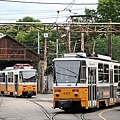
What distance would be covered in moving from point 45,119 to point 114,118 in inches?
128

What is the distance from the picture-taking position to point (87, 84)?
27203 mm

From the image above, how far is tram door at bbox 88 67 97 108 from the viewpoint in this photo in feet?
90.5

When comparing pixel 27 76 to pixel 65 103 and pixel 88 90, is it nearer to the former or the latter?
pixel 88 90

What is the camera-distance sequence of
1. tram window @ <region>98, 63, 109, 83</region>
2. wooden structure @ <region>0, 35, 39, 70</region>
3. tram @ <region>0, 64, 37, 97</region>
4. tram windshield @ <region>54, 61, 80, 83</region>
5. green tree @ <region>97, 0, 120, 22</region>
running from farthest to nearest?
1. green tree @ <region>97, 0, 120, 22</region>
2. wooden structure @ <region>0, 35, 39, 70</region>
3. tram @ <region>0, 64, 37, 97</region>
4. tram window @ <region>98, 63, 109, 83</region>
5. tram windshield @ <region>54, 61, 80, 83</region>

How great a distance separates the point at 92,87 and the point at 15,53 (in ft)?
145

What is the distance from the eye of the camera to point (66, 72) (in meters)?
26.8

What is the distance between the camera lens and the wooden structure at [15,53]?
68.9 metres

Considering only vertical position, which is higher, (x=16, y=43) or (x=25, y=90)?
(x=16, y=43)

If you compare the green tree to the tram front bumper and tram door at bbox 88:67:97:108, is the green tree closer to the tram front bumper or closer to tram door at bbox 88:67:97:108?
tram door at bbox 88:67:97:108

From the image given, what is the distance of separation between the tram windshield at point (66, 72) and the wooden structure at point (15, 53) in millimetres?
41109

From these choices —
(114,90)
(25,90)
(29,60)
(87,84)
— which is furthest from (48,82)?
(87,84)

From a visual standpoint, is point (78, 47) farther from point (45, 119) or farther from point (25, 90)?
point (45, 119)

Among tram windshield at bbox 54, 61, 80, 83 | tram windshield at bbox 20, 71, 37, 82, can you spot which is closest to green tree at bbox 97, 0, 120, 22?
tram windshield at bbox 20, 71, 37, 82

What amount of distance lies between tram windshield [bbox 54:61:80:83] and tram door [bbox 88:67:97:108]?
1.20 meters
